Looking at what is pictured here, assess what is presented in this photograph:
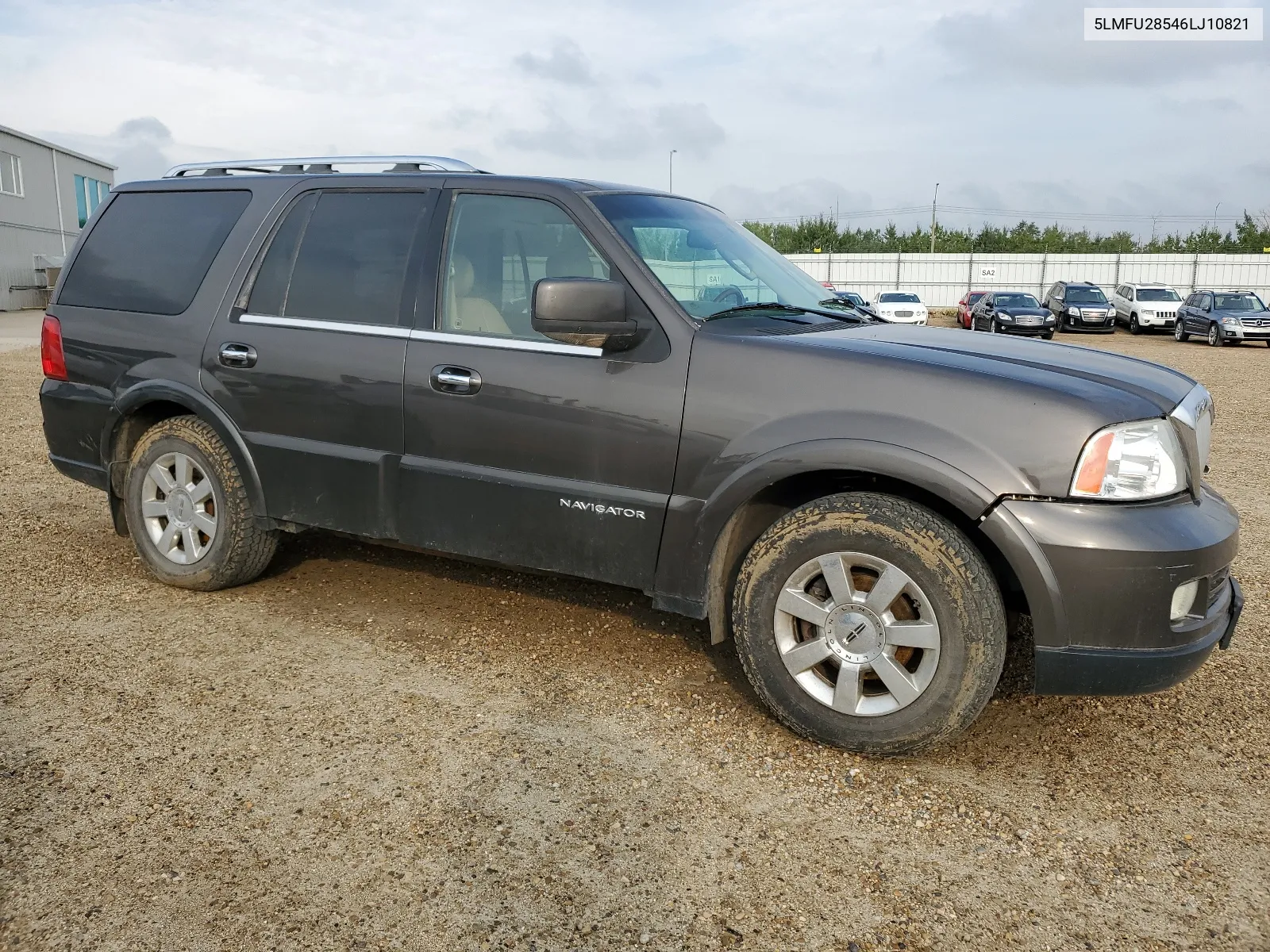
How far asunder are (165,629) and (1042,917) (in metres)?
3.57

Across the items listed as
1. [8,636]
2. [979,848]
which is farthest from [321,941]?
[8,636]

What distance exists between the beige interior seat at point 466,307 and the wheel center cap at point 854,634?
1.63m

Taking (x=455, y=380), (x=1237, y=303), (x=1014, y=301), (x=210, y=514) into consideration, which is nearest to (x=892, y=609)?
(x=455, y=380)

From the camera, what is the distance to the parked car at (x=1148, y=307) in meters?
33.1

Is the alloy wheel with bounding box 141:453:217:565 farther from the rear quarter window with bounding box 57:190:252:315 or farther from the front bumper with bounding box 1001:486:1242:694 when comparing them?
the front bumper with bounding box 1001:486:1242:694

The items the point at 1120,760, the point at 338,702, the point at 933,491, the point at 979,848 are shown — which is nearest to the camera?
the point at 979,848

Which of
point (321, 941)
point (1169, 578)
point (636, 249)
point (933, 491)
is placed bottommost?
point (321, 941)

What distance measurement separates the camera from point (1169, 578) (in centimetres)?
290

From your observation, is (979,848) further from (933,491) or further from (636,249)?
(636,249)

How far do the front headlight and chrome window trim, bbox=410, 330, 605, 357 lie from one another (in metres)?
1.63

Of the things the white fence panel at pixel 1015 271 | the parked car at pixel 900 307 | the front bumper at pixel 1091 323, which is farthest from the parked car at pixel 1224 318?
the white fence panel at pixel 1015 271

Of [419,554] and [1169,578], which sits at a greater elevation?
[1169,578]

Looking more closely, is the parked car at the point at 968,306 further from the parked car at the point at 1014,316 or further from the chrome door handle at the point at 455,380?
the chrome door handle at the point at 455,380

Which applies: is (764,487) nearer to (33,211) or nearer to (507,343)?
(507,343)
